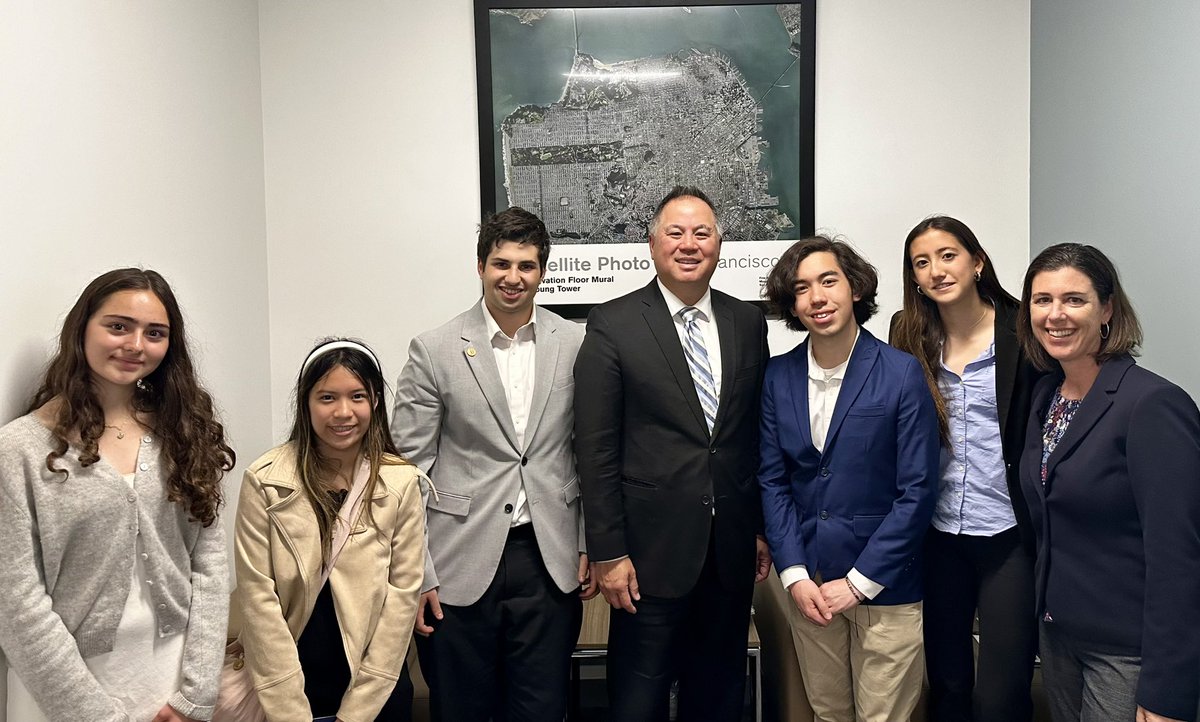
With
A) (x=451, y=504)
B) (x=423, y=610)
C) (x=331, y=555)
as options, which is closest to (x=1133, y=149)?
(x=451, y=504)

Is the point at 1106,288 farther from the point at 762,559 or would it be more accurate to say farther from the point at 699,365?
the point at 762,559

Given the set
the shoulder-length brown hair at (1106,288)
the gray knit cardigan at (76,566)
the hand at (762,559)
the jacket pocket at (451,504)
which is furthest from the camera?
the hand at (762,559)

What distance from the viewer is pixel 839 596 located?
2.21 meters

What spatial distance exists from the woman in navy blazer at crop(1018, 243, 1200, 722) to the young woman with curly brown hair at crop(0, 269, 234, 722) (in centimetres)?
192

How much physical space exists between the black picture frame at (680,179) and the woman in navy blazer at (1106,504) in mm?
1426

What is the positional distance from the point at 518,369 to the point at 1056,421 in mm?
1341

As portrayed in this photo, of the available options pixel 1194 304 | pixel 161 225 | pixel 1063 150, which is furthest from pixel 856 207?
pixel 161 225

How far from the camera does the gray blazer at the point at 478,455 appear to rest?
7.51 feet

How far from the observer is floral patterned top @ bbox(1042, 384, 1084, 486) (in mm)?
2012

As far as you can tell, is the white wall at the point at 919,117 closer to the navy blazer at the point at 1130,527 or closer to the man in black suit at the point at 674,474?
the man in black suit at the point at 674,474

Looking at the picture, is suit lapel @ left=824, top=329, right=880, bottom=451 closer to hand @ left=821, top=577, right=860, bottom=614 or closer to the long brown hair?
the long brown hair

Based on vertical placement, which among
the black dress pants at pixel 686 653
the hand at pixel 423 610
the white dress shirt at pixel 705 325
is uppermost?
the white dress shirt at pixel 705 325

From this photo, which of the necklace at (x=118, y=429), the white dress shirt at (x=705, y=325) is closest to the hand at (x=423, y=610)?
the necklace at (x=118, y=429)

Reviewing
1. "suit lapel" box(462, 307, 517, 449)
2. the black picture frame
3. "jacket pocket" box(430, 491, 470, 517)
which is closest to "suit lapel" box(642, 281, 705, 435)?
"suit lapel" box(462, 307, 517, 449)
